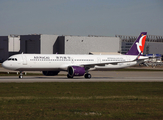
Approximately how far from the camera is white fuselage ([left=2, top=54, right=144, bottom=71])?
4816 centimetres

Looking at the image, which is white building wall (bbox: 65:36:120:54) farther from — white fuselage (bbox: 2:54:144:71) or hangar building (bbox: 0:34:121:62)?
white fuselage (bbox: 2:54:144:71)

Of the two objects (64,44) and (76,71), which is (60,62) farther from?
(64,44)

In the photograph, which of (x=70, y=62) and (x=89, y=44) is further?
(x=89, y=44)

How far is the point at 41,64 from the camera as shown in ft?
161

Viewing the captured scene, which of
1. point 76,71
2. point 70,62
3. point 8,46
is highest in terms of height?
point 8,46

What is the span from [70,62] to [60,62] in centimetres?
217

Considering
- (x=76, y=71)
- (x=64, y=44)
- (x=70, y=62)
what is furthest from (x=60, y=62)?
(x=64, y=44)

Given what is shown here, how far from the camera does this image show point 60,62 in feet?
167

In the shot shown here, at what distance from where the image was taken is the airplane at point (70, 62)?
48312 mm

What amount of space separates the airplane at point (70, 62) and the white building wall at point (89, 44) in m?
77.1

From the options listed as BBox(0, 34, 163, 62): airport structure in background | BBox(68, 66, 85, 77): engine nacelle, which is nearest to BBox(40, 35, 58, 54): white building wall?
BBox(0, 34, 163, 62): airport structure in background
